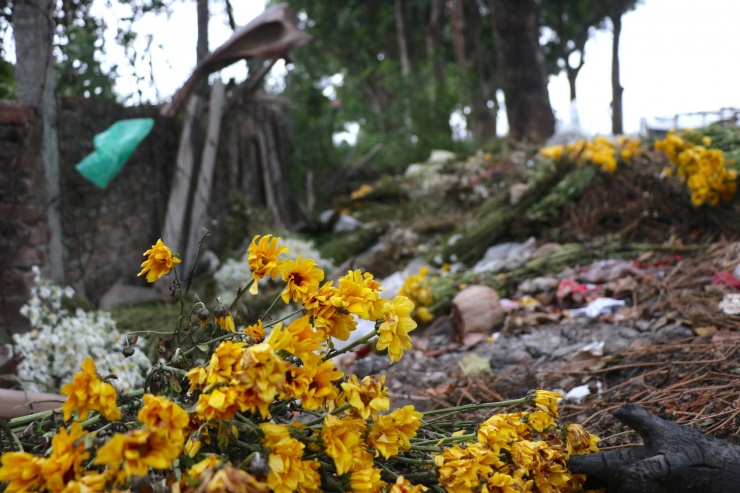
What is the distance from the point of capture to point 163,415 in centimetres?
106

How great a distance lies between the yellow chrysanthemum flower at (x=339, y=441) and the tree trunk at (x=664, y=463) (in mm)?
614

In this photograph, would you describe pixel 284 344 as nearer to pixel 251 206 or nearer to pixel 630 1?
pixel 251 206

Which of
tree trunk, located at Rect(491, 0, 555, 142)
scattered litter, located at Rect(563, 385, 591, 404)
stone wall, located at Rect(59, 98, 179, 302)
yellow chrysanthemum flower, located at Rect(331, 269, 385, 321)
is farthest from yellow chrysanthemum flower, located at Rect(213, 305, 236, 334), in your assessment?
tree trunk, located at Rect(491, 0, 555, 142)

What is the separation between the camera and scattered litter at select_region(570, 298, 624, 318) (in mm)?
3285

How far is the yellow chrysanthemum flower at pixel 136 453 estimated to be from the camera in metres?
1.00

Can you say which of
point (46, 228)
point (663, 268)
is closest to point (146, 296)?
Answer: point (46, 228)

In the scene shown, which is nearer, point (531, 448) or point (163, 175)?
point (531, 448)

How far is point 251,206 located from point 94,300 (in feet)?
8.40

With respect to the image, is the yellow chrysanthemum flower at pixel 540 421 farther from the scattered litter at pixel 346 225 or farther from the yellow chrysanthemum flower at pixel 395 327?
the scattered litter at pixel 346 225

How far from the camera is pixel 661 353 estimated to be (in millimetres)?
2533

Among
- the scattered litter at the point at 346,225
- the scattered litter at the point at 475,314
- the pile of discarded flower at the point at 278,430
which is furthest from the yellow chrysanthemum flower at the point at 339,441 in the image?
the scattered litter at the point at 346,225

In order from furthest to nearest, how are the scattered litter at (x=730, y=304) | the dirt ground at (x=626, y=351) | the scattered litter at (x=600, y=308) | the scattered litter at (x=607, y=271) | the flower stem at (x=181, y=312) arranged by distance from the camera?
the scattered litter at (x=607, y=271) → the scattered litter at (x=600, y=308) → the scattered litter at (x=730, y=304) → the dirt ground at (x=626, y=351) → the flower stem at (x=181, y=312)

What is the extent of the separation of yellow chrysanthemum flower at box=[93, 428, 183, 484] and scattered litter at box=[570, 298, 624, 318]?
102 inches

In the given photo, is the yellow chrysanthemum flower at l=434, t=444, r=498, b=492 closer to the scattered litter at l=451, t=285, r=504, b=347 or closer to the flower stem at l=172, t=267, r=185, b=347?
the flower stem at l=172, t=267, r=185, b=347
